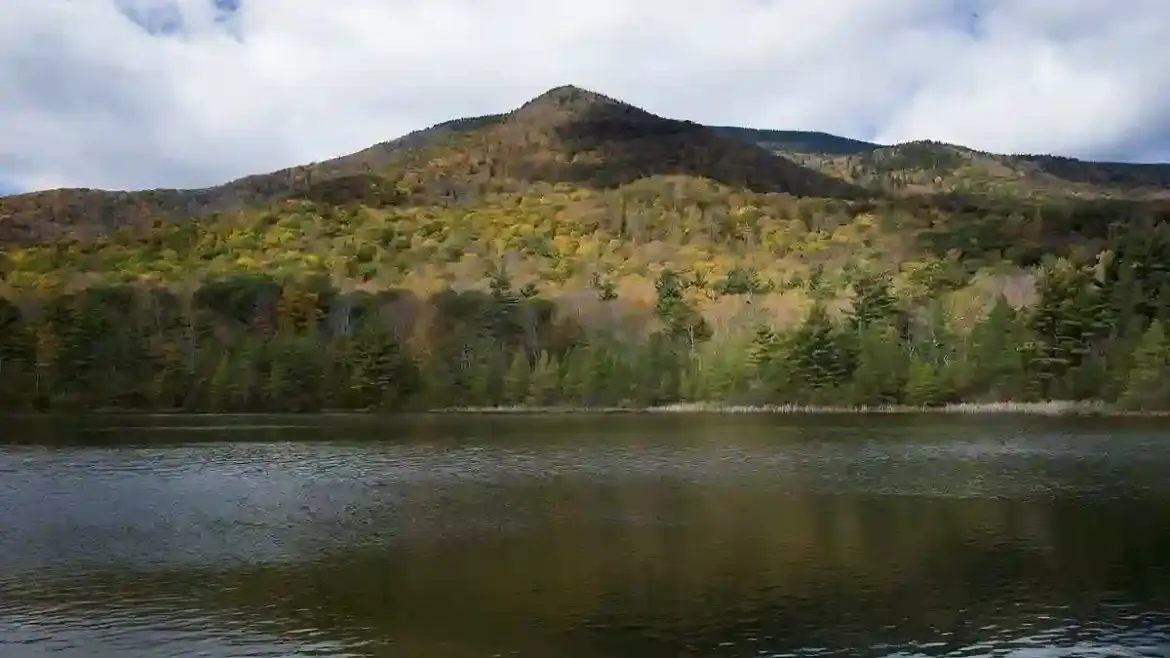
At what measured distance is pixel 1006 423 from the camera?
70125mm

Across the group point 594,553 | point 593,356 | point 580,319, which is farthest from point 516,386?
point 594,553

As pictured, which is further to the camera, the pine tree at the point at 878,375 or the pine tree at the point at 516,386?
the pine tree at the point at 516,386

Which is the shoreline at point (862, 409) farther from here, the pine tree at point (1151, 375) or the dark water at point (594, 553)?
the dark water at point (594, 553)

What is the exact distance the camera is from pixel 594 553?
27188 mm

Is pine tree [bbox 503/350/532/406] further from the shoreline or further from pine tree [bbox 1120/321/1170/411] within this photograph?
pine tree [bbox 1120/321/1170/411]

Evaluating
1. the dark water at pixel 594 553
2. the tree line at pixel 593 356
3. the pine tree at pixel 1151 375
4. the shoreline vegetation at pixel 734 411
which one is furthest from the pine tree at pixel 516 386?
the pine tree at pixel 1151 375

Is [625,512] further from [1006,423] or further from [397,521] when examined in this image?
[1006,423]

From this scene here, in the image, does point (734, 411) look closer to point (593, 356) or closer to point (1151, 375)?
point (593, 356)

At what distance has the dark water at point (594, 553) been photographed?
19859 millimetres

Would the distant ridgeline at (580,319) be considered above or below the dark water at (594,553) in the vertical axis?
above

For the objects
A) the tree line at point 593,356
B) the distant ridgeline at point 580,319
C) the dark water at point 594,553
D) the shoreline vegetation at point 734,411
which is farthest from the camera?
the distant ridgeline at point 580,319

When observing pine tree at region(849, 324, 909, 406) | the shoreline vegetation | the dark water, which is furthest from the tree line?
the dark water

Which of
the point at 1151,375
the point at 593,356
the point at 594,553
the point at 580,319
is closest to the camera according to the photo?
the point at 594,553

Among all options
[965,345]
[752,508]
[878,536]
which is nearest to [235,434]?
[752,508]
